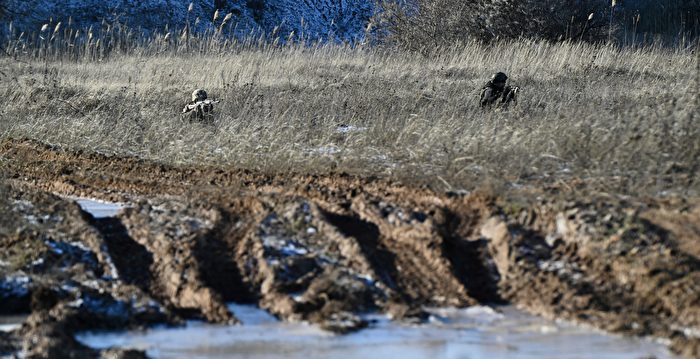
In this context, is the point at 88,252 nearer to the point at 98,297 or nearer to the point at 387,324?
the point at 98,297

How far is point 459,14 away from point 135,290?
14.1 m

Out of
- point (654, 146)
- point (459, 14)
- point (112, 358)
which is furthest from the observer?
point (459, 14)

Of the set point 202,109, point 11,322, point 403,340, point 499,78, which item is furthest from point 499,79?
point 11,322

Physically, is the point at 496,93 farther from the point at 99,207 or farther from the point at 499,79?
the point at 99,207

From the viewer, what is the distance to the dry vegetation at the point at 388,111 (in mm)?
7898

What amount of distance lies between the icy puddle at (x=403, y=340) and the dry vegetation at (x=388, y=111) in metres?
2.13

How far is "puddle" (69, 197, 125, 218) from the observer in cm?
750

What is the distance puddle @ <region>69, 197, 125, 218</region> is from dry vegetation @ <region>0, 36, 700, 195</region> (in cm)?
158

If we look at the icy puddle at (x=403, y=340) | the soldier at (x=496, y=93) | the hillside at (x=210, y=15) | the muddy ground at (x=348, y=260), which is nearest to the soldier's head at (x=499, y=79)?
the soldier at (x=496, y=93)

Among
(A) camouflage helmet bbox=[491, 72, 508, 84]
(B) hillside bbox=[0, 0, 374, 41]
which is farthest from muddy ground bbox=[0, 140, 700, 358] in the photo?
(B) hillside bbox=[0, 0, 374, 41]

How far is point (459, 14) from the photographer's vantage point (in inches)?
736

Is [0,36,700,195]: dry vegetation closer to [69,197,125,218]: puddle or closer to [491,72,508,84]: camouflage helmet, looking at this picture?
[491,72,508,84]: camouflage helmet

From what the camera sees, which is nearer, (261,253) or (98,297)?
(98,297)

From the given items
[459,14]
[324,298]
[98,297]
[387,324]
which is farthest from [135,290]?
[459,14]
